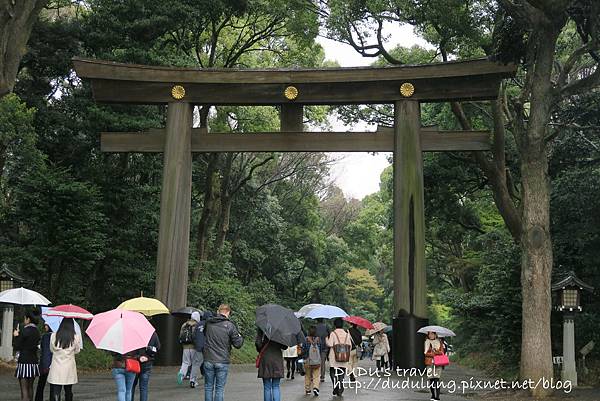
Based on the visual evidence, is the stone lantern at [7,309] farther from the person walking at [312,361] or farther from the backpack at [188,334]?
the person walking at [312,361]

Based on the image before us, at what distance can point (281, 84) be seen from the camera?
1623 cm

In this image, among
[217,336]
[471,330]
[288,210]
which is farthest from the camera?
[288,210]

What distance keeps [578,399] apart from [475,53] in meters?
10.9

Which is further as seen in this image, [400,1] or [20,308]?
[20,308]

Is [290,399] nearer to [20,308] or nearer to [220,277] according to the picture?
[20,308]

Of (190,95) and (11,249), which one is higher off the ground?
(190,95)

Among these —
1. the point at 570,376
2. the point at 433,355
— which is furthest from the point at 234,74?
the point at 570,376

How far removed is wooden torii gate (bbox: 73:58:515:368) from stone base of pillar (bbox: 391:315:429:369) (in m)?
0.02

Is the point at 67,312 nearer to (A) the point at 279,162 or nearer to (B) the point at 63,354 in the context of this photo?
(B) the point at 63,354

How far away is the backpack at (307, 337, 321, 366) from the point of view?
40.4ft

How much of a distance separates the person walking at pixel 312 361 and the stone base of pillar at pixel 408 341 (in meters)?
2.49

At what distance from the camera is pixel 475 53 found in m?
19.6

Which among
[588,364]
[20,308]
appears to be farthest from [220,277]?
[588,364]

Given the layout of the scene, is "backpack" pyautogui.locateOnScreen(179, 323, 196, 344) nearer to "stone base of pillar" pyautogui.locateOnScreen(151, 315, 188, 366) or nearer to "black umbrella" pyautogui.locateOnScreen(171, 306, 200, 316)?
"black umbrella" pyautogui.locateOnScreen(171, 306, 200, 316)
